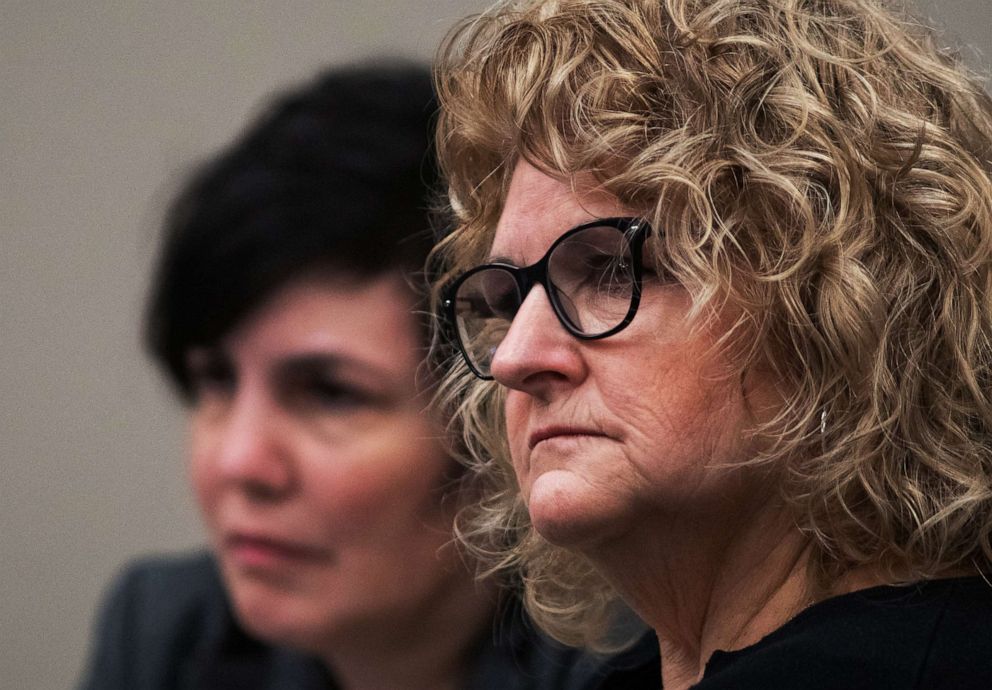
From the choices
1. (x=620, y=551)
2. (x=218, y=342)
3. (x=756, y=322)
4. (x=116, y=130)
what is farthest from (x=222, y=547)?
(x=116, y=130)

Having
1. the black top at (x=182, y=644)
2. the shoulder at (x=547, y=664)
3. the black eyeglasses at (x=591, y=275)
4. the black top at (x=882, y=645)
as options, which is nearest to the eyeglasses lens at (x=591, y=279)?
the black eyeglasses at (x=591, y=275)

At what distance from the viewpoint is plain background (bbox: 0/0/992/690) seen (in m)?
3.52

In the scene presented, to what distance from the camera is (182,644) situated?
269 centimetres

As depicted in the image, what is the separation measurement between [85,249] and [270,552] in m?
1.56

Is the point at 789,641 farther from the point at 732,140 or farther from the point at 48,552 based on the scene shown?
the point at 48,552

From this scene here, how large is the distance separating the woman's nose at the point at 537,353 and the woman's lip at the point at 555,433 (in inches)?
1.3

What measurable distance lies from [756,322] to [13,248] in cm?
277

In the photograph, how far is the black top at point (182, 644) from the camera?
8.38 ft

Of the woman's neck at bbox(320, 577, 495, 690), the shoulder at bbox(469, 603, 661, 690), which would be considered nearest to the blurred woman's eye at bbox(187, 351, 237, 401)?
the woman's neck at bbox(320, 577, 495, 690)

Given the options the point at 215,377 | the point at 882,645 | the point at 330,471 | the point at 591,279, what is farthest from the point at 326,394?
the point at 882,645

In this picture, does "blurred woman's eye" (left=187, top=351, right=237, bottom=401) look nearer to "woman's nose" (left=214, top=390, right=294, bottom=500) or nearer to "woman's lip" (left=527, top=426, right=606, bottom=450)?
"woman's nose" (left=214, top=390, right=294, bottom=500)

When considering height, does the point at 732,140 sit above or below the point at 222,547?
above

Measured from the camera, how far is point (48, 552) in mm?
3537

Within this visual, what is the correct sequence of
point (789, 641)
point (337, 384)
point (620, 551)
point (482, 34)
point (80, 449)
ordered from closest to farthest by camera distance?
point (789, 641), point (620, 551), point (482, 34), point (337, 384), point (80, 449)
